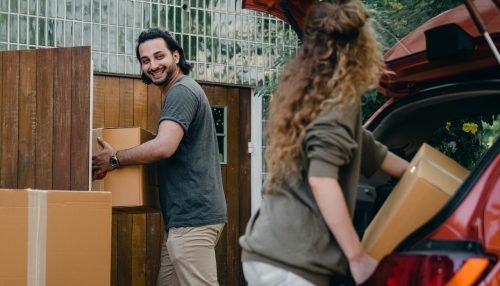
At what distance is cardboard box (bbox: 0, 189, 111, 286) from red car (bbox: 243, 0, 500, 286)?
132cm

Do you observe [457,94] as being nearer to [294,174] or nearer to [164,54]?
[294,174]

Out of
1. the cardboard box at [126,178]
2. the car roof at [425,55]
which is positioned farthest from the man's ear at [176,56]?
the car roof at [425,55]

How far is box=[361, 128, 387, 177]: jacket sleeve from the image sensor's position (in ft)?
11.3

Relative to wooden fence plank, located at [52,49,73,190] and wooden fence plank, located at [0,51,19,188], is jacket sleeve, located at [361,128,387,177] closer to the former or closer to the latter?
wooden fence plank, located at [52,49,73,190]

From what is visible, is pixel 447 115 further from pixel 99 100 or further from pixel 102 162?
pixel 99 100

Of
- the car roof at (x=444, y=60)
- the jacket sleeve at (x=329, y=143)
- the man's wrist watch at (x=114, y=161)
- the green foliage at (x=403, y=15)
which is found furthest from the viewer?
the green foliage at (x=403, y=15)

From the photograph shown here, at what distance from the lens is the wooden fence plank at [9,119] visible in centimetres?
463

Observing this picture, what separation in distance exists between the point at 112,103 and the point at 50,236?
3.19m

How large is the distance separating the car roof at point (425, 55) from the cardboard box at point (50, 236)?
132cm

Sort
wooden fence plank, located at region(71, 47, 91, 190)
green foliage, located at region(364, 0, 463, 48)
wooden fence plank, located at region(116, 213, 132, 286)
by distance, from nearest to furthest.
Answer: wooden fence plank, located at region(71, 47, 91, 190)
green foliage, located at region(364, 0, 463, 48)
wooden fence plank, located at region(116, 213, 132, 286)

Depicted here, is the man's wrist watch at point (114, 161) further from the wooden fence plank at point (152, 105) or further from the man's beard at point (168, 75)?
the wooden fence plank at point (152, 105)

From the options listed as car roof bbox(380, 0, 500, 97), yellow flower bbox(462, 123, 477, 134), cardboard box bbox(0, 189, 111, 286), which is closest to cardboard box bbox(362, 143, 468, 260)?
car roof bbox(380, 0, 500, 97)

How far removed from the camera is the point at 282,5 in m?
3.74

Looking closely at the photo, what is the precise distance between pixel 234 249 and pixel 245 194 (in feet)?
1.64
